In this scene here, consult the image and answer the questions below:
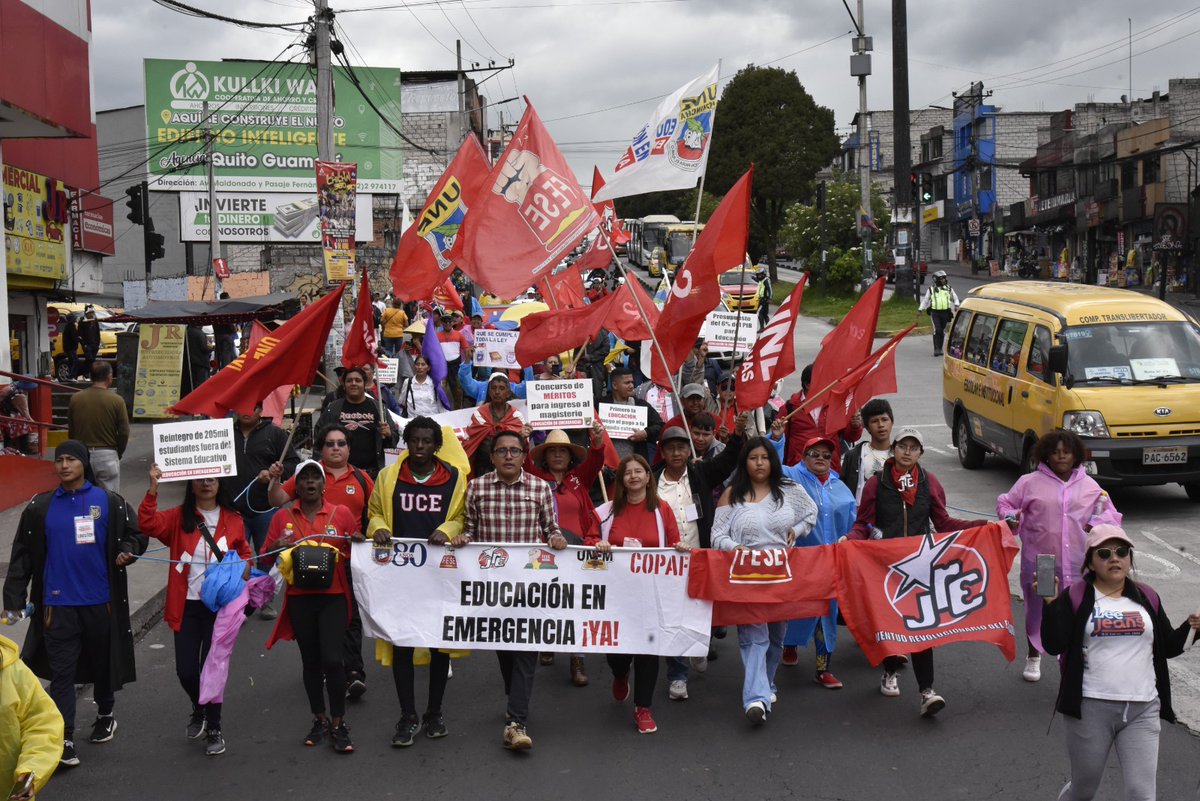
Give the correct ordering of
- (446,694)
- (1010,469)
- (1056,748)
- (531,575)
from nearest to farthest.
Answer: (1056,748) < (531,575) < (446,694) < (1010,469)

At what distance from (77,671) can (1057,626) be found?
16.5 ft

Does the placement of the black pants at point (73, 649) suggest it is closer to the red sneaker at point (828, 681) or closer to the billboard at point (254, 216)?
the red sneaker at point (828, 681)

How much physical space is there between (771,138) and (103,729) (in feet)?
178

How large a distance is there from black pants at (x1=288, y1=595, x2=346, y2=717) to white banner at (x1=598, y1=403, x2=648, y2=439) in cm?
317

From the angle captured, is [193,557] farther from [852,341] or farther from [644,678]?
[852,341]

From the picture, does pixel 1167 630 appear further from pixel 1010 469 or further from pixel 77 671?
pixel 1010 469

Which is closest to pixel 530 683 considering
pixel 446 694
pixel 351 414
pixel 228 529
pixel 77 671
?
pixel 446 694

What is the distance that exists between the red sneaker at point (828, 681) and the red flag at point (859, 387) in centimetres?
Result: 172

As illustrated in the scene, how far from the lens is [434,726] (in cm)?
701

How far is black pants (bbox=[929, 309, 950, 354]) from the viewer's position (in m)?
27.1

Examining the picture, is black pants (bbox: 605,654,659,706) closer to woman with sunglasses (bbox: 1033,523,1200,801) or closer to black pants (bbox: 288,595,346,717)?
black pants (bbox: 288,595,346,717)

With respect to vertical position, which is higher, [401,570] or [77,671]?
[401,570]

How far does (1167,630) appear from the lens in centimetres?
533

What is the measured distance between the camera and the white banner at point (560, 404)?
30.6ft
